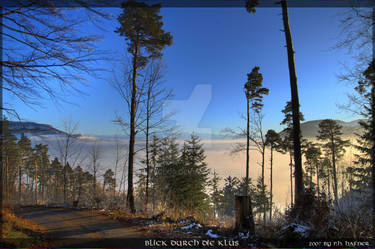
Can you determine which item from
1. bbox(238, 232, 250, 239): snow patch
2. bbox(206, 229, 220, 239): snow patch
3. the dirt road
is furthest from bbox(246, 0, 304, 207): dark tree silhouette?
the dirt road

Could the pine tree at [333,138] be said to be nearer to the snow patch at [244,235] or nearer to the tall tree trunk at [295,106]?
the tall tree trunk at [295,106]

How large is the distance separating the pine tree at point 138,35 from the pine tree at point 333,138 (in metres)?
22.4

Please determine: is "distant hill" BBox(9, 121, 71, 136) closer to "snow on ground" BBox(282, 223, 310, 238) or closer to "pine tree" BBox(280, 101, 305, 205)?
"snow on ground" BBox(282, 223, 310, 238)

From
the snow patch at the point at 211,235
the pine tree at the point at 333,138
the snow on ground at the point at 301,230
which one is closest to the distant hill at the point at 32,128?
the snow patch at the point at 211,235

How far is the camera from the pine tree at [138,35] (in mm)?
8414

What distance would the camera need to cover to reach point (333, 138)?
19.3 metres

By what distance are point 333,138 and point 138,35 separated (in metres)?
25.0

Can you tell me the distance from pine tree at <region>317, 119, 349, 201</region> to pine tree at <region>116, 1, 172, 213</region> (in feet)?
73.4

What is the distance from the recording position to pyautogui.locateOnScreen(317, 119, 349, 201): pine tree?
62.5ft

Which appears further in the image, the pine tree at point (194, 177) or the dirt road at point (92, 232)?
the pine tree at point (194, 177)

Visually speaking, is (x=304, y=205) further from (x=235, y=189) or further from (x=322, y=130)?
(x=235, y=189)

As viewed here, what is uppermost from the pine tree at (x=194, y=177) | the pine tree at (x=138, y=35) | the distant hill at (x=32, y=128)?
the pine tree at (x=138, y=35)

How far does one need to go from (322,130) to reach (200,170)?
17001 mm

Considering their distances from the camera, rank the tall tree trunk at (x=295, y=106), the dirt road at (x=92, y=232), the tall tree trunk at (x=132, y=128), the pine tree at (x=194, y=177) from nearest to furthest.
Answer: the dirt road at (x=92, y=232), the tall tree trunk at (x=295, y=106), the tall tree trunk at (x=132, y=128), the pine tree at (x=194, y=177)
